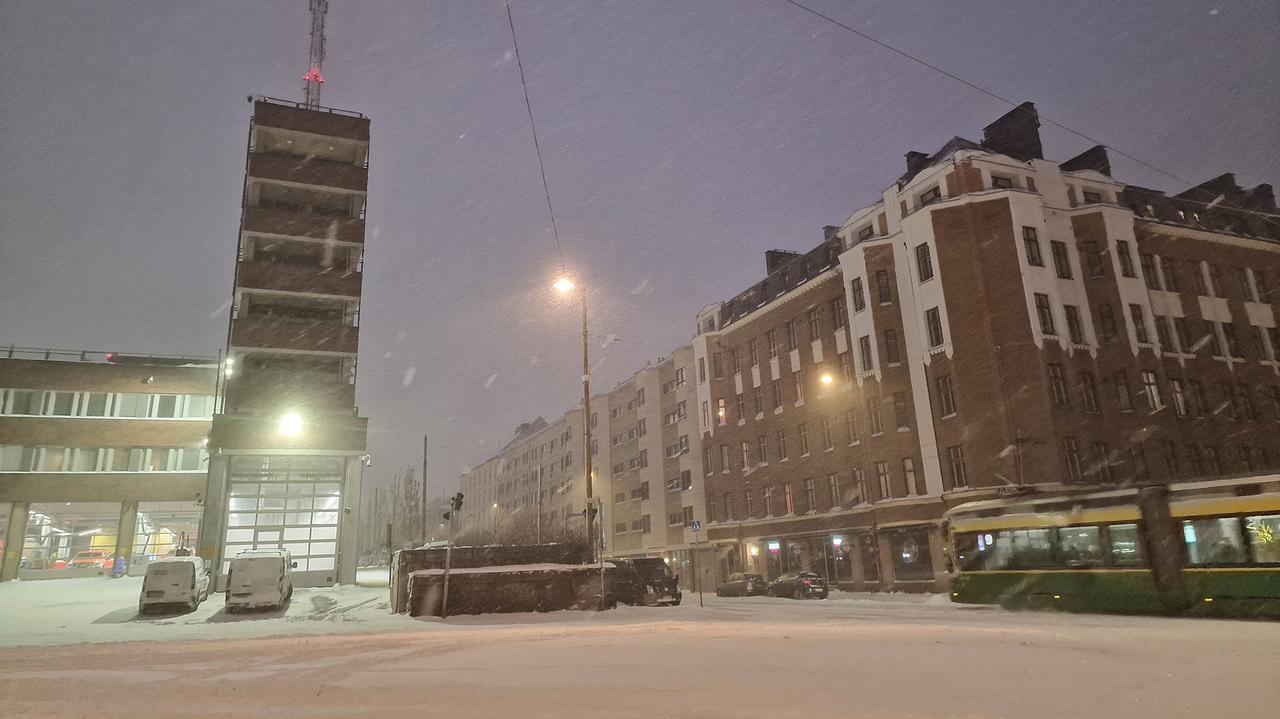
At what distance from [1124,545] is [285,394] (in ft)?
117

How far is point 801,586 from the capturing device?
3247 centimetres

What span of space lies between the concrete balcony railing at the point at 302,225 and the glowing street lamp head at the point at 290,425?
10197 millimetres

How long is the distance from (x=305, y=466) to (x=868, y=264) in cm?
3101

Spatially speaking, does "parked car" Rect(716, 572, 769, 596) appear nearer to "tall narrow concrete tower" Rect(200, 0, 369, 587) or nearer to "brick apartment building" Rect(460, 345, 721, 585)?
"brick apartment building" Rect(460, 345, 721, 585)

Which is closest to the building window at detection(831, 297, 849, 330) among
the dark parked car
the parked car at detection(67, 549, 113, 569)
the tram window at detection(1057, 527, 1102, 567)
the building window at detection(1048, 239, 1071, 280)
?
the building window at detection(1048, 239, 1071, 280)

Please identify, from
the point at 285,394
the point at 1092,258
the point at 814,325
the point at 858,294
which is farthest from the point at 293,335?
the point at 1092,258

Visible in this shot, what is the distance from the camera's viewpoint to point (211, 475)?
3325 centimetres

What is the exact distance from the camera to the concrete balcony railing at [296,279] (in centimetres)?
3750

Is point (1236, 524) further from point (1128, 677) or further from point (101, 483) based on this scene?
point (101, 483)

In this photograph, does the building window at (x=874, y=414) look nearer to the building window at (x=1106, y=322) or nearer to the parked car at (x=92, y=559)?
the building window at (x=1106, y=322)

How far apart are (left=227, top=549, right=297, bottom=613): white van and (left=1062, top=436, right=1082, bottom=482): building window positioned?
104 feet

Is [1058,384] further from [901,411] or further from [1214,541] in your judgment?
[1214,541]

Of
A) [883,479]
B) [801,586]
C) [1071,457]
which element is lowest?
[801,586]

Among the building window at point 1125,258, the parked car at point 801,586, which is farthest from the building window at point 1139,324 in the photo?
the parked car at point 801,586
